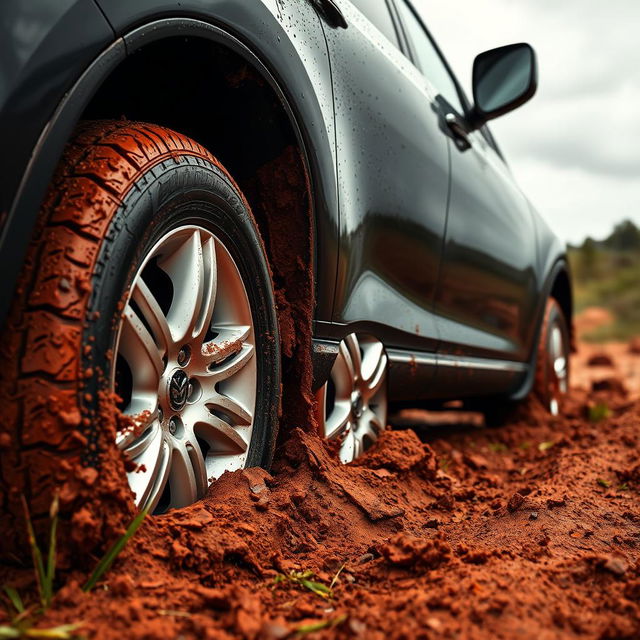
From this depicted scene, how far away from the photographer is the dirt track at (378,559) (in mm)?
1144

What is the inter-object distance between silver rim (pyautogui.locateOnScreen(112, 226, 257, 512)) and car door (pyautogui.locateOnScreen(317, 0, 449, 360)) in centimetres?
40

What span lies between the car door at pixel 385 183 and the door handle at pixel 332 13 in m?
0.02

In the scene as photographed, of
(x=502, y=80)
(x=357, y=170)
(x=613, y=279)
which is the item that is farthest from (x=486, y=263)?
(x=613, y=279)

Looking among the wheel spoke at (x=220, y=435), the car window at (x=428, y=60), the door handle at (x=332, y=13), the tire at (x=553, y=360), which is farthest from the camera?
the tire at (x=553, y=360)

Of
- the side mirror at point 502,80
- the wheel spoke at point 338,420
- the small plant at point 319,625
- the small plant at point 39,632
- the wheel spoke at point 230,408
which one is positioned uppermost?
the side mirror at point 502,80

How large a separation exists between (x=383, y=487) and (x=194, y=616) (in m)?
0.94

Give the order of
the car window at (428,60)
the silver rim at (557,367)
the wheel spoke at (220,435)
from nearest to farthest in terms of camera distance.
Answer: the wheel spoke at (220,435) → the car window at (428,60) → the silver rim at (557,367)

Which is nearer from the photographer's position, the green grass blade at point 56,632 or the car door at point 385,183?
the green grass blade at point 56,632

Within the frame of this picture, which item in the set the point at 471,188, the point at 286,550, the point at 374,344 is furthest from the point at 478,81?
the point at 286,550

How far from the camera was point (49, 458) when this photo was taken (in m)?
1.17

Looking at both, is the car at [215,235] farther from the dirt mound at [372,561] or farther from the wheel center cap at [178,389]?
the dirt mound at [372,561]

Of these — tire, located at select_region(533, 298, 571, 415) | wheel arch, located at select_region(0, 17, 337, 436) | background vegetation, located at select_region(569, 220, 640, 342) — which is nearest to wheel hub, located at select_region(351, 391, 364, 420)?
wheel arch, located at select_region(0, 17, 337, 436)

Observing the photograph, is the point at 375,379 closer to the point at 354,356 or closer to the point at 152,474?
the point at 354,356

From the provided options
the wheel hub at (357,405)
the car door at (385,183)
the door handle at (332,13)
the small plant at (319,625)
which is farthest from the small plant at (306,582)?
the door handle at (332,13)
